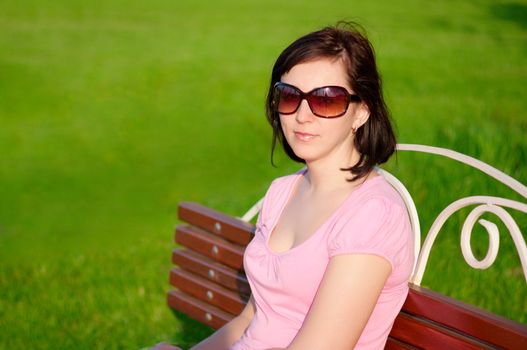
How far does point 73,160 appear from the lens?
9164mm

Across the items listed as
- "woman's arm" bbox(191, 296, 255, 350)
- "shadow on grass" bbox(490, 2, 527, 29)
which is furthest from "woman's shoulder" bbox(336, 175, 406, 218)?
"shadow on grass" bbox(490, 2, 527, 29)

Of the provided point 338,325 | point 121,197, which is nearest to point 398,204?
point 338,325

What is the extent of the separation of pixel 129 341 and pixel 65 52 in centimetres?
880

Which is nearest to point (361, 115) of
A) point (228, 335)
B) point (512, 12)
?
point (228, 335)

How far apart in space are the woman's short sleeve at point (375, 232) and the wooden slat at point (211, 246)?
1213 mm

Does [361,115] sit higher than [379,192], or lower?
higher

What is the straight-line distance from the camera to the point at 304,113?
2.88 meters

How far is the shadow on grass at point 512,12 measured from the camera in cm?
1689

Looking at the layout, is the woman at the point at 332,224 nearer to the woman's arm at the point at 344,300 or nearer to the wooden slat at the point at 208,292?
the woman's arm at the point at 344,300

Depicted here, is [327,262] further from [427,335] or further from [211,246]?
[211,246]

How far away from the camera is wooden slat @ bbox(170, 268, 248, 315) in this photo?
13.2 ft

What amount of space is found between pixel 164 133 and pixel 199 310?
5.96m

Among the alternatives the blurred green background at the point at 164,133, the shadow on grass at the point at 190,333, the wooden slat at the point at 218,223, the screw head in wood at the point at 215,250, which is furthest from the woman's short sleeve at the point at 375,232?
the shadow on grass at the point at 190,333

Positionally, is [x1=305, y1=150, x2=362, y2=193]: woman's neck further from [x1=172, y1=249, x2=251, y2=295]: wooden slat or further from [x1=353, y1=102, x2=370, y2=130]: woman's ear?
[x1=172, y1=249, x2=251, y2=295]: wooden slat
